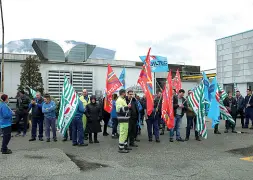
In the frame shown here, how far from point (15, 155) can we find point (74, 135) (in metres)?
2.11

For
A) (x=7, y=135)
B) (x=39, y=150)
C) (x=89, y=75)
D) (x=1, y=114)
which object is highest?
(x=89, y=75)

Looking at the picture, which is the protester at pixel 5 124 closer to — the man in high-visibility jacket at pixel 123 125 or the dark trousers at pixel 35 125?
the dark trousers at pixel 35 125

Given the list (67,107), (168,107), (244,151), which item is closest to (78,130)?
(67,107)

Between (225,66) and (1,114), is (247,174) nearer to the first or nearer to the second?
(1,114)

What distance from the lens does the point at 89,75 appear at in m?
29.1

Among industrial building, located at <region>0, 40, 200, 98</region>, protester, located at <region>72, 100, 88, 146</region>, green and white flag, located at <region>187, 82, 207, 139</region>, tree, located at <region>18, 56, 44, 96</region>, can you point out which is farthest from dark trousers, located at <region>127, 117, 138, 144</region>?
industrial building, located at <region>0, 40, 200, 98</region>

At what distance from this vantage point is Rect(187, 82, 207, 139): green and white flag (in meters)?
9.98

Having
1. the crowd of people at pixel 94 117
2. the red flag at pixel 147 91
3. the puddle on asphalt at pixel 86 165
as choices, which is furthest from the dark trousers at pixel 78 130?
the red flag at pixel 147 91

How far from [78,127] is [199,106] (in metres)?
4.38

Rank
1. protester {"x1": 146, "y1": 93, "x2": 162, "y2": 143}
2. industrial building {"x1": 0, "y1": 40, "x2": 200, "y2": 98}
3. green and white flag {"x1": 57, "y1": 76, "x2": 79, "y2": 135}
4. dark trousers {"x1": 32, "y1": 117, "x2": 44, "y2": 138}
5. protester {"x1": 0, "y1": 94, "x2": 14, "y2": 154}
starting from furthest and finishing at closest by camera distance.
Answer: industrial building {"x1": 0, "y1": 40, "x2": 200, "y2": 98} < dark trousers {"x1": 32, "y1": 117, "x2": 44, "y2": 138} < protester {"x1": 146, "y1": 93, "x2": 162, "y2": 143} < green and white flag {"x1": 57, "y1": 76, "x2": 79, "y2": 135} < protester {"x1": 0, "y1": 94, "x2": 14, "y2": 154}

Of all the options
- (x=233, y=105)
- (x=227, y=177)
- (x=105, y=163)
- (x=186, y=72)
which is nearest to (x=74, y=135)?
(x=105, y=163)

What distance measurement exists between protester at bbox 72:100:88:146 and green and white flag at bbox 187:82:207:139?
3988 mm

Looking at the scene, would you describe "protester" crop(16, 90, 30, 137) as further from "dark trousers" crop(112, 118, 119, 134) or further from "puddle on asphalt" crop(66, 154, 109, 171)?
"puddle on asphalt" crop(66, 154, 109, 171)

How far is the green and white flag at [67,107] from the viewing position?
9367 millimetres
